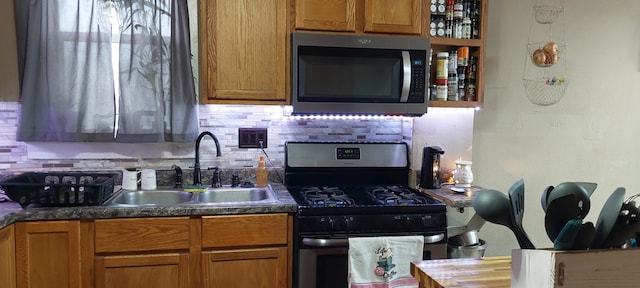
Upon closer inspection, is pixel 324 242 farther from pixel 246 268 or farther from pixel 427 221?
pixel 427 221

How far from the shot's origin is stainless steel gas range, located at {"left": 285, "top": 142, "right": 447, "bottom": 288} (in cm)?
214

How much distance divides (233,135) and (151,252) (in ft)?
2.75

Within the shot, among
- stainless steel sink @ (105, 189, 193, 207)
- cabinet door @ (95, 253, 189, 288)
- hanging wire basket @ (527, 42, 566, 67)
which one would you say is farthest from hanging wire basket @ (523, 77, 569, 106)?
cabinet door @ (95, 253, 189, 288)

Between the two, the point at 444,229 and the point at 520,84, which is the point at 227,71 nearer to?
the point at 444,229

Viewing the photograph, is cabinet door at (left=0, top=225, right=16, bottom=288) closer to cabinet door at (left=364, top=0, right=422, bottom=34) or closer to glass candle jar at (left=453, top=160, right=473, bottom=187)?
cabinet door at (left=364, top=0, right=422, bottom=34)

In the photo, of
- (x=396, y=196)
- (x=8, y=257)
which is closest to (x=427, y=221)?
(x=396, y=196)

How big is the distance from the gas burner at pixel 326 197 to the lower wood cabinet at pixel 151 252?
192 millimetres

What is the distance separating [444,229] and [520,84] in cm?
121

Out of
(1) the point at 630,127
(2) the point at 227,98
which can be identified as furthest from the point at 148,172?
(1) the point at 630,127

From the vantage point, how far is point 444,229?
229 centimetres

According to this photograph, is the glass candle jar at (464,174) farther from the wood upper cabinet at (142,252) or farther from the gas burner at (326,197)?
the wood upper cabinet at (142,252)

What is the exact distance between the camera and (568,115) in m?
3.02

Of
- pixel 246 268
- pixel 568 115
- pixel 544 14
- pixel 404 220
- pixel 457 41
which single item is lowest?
pixel 246 268

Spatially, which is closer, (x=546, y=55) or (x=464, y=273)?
(x=464, y=273)
